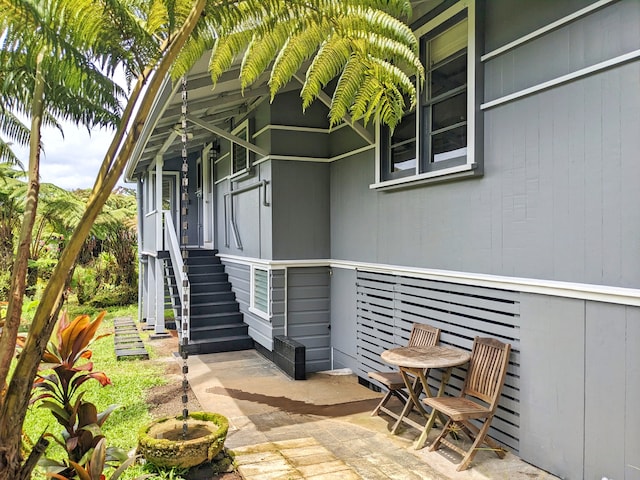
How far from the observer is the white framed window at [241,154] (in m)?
8.17

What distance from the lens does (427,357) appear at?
172 inches

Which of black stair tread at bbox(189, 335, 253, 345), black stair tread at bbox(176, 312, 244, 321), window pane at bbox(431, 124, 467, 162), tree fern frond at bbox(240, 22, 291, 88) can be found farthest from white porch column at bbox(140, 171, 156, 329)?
window pane at bbox(431, 124, 467, 162)

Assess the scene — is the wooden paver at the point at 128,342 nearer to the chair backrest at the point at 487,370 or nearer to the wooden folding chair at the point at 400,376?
the wooden folding chair at the point at 400,376

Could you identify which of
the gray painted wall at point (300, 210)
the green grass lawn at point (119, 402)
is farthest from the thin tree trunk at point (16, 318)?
the gray painted wall at point (300, 210)

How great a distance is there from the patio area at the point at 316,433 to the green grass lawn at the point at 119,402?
663mm

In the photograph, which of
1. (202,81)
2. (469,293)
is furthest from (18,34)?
(469,293)

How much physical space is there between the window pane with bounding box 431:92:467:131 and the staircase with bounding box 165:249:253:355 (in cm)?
497

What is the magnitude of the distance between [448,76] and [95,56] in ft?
11.2

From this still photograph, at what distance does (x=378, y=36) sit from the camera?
3.85 meters

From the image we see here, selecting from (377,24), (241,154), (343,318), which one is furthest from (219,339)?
(377,24)

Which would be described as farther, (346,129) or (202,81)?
(346,129)

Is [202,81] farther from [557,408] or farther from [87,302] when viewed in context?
[87,302]

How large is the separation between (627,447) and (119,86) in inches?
160

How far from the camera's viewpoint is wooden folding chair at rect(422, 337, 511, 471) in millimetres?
3875
